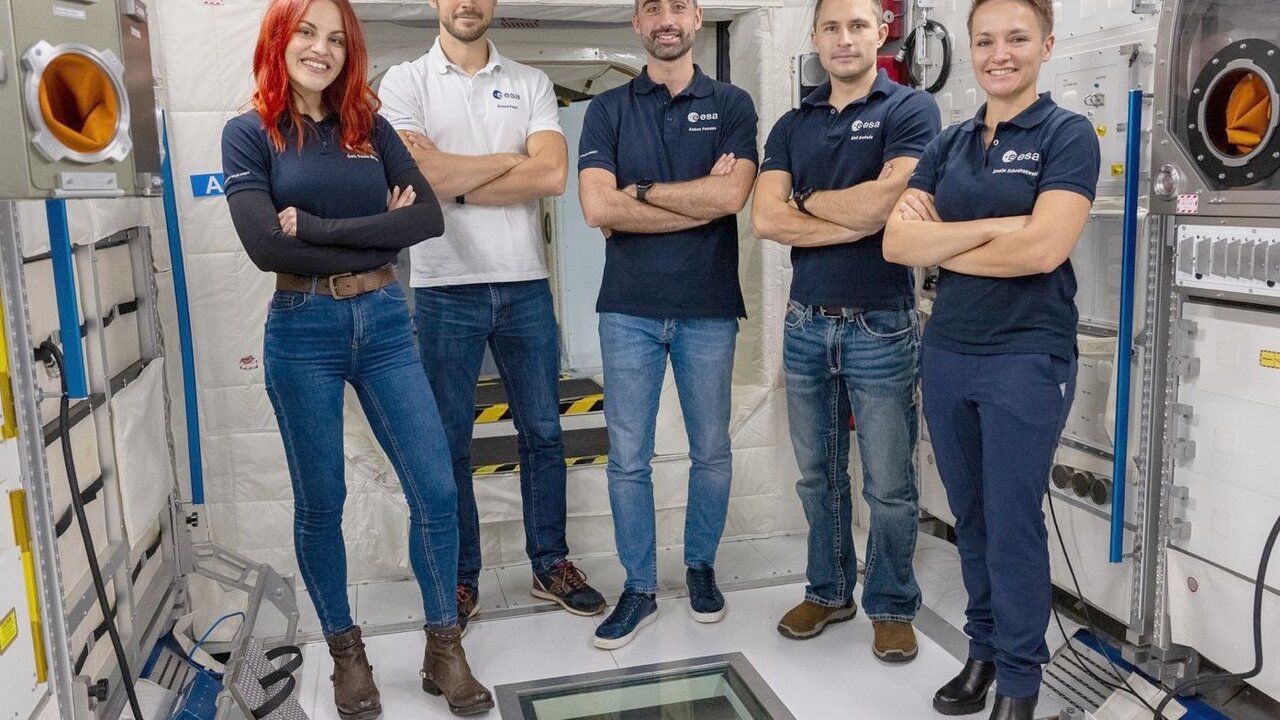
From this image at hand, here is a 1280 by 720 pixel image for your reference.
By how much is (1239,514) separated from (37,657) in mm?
2775

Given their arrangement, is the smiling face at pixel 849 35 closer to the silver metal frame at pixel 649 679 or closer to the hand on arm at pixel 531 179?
the hand on arm at pixel 531 179

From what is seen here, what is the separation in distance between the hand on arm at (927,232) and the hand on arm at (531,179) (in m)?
1.04

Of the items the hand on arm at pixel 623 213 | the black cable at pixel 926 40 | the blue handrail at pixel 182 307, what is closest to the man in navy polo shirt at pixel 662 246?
the hand on arm at pixel 623 213

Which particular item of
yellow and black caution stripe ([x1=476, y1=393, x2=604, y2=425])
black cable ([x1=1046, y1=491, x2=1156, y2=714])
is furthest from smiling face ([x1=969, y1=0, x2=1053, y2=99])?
yellow and black caution stripe ([x1=476, y1=393, x2=604, y2=425])

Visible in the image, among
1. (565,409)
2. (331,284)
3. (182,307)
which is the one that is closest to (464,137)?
(331,284)

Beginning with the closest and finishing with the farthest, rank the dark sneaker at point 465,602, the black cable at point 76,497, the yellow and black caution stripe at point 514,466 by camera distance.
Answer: the black cable at point 76,497 < the dark sneaker at point 465,602 < the yellow and black caution stripe at point 514,466

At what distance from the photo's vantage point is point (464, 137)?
323 centimetres

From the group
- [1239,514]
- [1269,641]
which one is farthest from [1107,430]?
[1269,641]

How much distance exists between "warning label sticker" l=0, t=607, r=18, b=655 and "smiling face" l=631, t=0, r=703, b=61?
7.24 ft

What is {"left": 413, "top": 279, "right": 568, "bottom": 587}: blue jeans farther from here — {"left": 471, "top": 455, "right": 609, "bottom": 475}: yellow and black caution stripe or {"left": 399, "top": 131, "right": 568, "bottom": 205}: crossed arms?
{"left": 471, "top": 455, "right": 609, "bottom": 475}: yellow and black caution stripe

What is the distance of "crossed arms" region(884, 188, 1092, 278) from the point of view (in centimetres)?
235

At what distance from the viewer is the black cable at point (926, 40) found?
150 inches

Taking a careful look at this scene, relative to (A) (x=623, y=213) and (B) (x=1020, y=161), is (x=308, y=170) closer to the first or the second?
(A) (x=623, y=213)

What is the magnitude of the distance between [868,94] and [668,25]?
635mm
